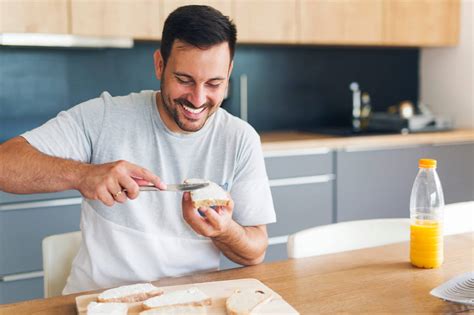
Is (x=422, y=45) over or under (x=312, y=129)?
over

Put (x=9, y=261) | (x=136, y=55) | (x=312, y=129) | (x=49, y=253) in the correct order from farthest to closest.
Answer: (x=312, y=129)
(x=136, y=55)
(x=9, y=261)
(x=49, y=253)

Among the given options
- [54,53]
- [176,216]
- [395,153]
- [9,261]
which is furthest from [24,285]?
[395,153]

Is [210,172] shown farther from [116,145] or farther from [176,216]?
[116,145]

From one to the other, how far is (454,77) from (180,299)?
339 cm

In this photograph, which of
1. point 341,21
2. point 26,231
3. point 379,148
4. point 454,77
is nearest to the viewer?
point 26,231

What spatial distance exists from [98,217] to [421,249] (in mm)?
839

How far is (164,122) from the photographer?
165cm

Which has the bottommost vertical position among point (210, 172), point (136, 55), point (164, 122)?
point (210, 172)

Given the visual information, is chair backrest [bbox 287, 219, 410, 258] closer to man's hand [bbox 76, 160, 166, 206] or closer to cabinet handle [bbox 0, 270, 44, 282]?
man's hand [bbox 76, 160, 166, 206]

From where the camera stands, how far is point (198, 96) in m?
1.53

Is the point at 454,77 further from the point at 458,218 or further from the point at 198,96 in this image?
the point at 198,96

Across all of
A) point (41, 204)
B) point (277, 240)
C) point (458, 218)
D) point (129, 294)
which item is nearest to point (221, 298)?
point (129, 294)

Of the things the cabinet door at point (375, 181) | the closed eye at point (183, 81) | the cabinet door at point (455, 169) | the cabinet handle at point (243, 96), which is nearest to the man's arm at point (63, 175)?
the closed eye at point (183, 81)

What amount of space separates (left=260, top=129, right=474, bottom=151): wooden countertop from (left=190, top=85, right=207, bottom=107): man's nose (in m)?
1.54
